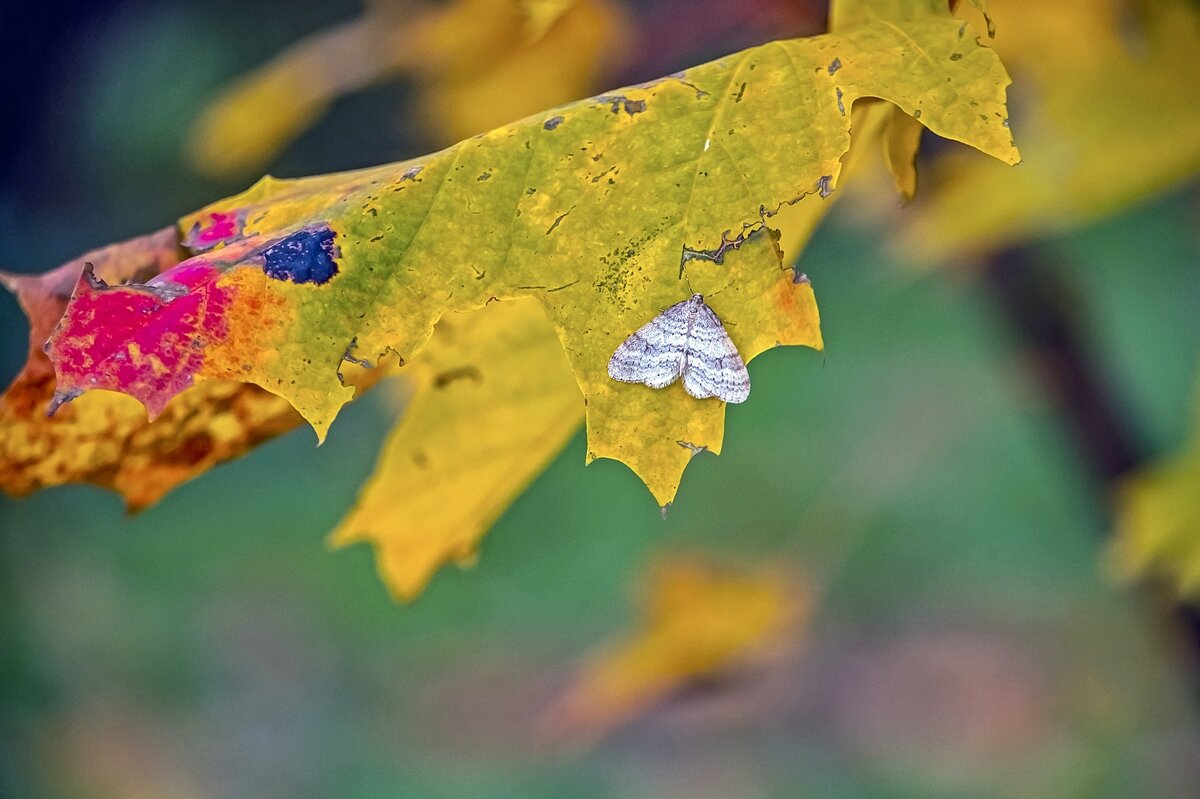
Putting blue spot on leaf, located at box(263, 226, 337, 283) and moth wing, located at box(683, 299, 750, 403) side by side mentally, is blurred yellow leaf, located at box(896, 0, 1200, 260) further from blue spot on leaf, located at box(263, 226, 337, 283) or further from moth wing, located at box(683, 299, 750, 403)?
blue spot on leaf, located at box(263, 226, 337, 283)

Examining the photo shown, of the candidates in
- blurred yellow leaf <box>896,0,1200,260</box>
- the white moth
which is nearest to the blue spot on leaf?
the white moth

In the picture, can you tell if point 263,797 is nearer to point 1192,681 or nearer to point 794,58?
point 1192,681

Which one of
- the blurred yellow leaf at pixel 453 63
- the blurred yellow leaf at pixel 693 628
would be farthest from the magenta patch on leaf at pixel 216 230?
the blurred yellow leaf at pixel 693 628

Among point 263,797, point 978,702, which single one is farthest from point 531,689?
point 978,702

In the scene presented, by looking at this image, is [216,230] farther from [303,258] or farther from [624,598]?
[624,598]

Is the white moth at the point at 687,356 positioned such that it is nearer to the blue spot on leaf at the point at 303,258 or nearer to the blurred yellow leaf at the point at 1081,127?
the blue spot on leaf at the point at 303,258

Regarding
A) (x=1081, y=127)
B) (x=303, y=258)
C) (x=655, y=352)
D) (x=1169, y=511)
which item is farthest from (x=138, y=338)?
(x=1169, y=511)

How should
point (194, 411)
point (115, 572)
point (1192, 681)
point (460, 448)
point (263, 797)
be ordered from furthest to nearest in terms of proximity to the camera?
point (115, 572) < point (263, 797) < point (1192, 681) < point (460, 448) < point (194, 411)
